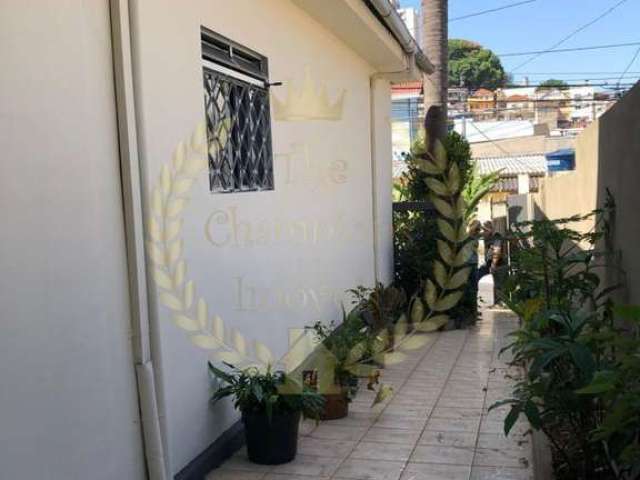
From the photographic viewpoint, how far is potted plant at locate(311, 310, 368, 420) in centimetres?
518

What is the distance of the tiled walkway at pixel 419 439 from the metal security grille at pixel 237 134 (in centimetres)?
182

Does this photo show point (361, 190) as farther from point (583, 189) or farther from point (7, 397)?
point (7, 397)

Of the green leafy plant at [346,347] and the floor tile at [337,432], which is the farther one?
the green leafy plant at [346,347]

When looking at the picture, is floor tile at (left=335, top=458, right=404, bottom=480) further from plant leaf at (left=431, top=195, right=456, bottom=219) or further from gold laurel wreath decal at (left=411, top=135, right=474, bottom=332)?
plant leaf at (left=431, top=195, right=456, bottom=219)

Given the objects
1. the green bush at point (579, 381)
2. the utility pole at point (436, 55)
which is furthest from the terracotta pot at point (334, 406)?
the utility pole at point (436, 55)

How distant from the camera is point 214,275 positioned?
4.23m

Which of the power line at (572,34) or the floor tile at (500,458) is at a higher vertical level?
the power line at (572,34)

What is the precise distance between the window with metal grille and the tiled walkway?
1.81 metres

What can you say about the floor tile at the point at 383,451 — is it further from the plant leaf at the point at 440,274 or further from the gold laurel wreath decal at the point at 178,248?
the plant leaf at the point at 440,274

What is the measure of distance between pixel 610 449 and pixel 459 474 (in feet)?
4.92

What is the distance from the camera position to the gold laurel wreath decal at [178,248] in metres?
3.61

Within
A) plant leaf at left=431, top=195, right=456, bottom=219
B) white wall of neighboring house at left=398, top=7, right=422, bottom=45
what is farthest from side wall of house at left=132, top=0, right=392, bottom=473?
white wall of neighboring house at left=398, top=7, right=422, bottom=45

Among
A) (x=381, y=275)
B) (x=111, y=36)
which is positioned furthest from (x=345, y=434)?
(x=381, y=275)

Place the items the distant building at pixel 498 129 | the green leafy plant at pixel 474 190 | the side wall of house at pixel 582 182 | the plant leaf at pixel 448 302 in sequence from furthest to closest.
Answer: the distant building at pixel 498 129
the green leafy plant at pixel 474 190
the plant leaf at pixel 448 302
the side wall of house at pixel 582 182
